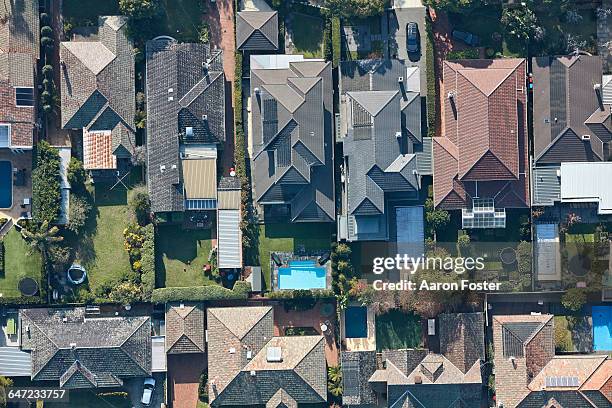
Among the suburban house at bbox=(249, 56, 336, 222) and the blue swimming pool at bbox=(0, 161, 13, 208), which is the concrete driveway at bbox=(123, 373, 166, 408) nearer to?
the suburban house at bbox=(249, 56, 336, 222)

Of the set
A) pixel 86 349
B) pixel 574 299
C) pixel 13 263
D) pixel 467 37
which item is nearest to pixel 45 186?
pixel 13 263

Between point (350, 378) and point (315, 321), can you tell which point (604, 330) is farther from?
point (315, 321)

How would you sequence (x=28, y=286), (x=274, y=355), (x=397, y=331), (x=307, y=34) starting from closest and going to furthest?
(x=274, y=355) < (x=28, y=286) < (x=397, y=331) < (x=307, y=34)

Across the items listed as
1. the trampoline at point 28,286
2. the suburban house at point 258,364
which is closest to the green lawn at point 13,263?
the trampoline at point 28,286

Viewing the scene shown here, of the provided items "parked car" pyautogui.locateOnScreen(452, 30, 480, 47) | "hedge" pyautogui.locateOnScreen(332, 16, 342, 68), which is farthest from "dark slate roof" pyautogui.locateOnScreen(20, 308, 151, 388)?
"parked car" pyautogui.locateOnScreen(452, 30, 480, 47)

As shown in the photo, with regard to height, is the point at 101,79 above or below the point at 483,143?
above

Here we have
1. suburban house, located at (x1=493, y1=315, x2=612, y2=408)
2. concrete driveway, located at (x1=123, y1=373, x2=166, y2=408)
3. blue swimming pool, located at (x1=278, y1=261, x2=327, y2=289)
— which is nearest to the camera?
suburban house, located at (x1=493, y1=315, x2=612, y2=408)
